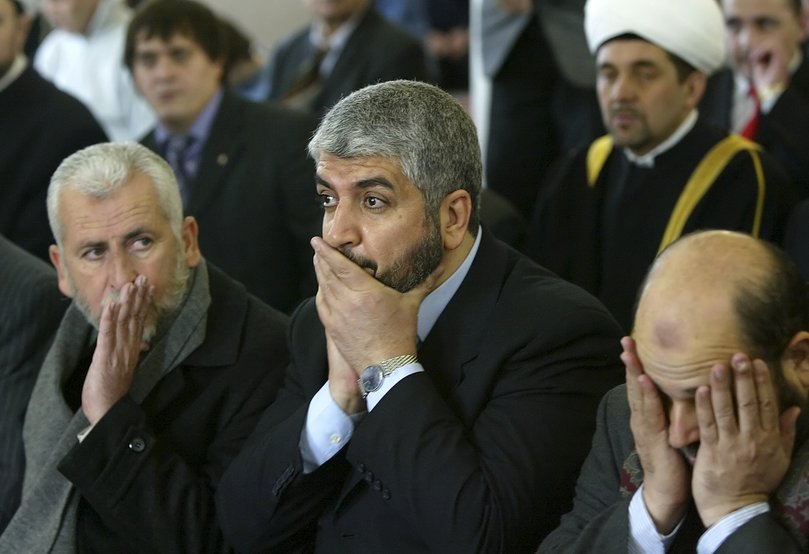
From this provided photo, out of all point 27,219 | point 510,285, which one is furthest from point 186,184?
point 510,285

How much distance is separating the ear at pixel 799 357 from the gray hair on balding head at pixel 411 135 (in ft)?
2.42

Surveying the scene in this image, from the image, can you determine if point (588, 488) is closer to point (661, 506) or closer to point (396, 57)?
point (661, 506)

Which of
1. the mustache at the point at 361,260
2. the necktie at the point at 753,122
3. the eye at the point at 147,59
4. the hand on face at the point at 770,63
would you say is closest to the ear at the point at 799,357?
the mustache at the point at 361,260

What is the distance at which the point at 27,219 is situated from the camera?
4590mm

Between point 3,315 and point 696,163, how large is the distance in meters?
1.96

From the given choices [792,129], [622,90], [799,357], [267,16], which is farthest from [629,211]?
[267,16]

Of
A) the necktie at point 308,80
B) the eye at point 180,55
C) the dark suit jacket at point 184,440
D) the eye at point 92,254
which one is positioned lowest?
the dark suit jacket at point 184,440

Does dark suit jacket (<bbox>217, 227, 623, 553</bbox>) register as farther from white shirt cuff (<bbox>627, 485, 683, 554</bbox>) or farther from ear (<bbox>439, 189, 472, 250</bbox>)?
white shirt cuff (<bbox>627, 485, 683, 554</bbox>)

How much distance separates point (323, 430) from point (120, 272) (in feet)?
2.32

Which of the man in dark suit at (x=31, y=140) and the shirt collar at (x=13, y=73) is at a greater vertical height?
the shirt collar at (x=13, y=73)

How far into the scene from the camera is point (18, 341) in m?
3.32

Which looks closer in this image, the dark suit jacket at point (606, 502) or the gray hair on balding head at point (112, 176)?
the dark suit jacket at point (606, 502)

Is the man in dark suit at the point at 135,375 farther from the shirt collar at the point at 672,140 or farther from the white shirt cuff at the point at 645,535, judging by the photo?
the shirt collar at the point at 672,140

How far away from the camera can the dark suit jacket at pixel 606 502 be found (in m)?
2.14
